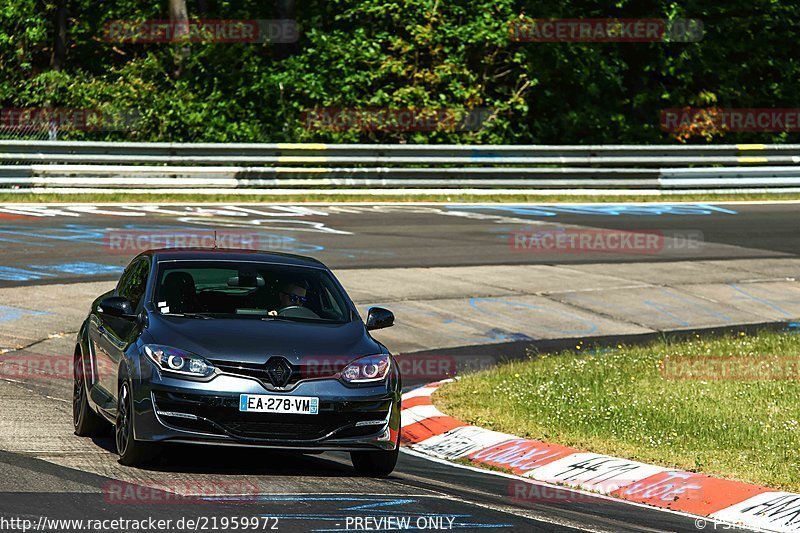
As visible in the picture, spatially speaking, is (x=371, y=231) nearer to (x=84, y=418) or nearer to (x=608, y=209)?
(x=608, y=209)

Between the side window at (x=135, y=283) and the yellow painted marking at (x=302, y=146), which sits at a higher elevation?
the yellow painted marking at (x=302, y=146)

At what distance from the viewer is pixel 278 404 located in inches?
336

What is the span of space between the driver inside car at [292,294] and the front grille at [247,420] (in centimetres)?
129

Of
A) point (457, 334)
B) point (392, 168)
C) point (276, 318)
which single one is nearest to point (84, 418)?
point (276, 318)

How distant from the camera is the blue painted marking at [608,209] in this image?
26.7m

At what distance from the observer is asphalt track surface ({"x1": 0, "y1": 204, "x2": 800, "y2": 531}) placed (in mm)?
7684

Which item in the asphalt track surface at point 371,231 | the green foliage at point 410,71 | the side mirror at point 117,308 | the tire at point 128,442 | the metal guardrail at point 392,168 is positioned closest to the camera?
the tire at point 128,442

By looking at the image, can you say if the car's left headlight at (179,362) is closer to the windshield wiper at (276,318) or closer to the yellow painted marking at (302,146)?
the windshield wiper at (276,318)

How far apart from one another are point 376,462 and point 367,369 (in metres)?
0.64

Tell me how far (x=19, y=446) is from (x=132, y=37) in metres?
24.3

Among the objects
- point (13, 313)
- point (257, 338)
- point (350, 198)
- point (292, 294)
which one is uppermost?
point (292, 294)

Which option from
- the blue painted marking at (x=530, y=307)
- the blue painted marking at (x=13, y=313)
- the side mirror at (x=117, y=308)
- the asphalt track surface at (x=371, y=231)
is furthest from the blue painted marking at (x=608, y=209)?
the side mirror at (x=117, y=308)

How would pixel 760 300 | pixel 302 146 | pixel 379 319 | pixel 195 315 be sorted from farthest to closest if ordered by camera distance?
pixel 302 146
pixel 760 300
pixel 379 319
pixel 195 315

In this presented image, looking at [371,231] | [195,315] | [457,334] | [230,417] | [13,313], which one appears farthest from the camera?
[371,231]
